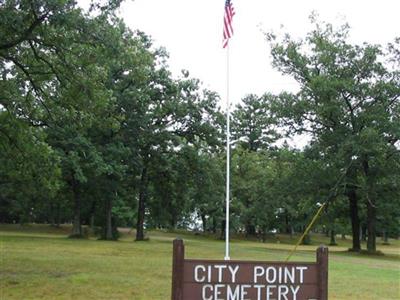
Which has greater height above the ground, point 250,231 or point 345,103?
point 345,103

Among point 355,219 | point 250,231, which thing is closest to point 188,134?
point 355,219

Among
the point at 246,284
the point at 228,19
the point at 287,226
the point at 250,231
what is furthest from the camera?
the point at 250,231

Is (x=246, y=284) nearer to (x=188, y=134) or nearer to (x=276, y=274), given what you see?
(x=276, y=274)

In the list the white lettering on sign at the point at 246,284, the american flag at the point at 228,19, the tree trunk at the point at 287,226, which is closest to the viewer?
the white lettering on sign at the point at 246,284

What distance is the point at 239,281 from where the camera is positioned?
274 inches

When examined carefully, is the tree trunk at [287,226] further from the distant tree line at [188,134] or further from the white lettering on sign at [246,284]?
the white lettering on sign at [246,284]

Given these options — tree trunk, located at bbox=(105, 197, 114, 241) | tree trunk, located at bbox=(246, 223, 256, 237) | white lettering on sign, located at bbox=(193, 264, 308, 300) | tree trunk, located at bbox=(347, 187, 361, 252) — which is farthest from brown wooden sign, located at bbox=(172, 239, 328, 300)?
tree trunk, located at bbox=(246, 223, 256, 237)

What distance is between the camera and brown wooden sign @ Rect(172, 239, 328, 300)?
692cm

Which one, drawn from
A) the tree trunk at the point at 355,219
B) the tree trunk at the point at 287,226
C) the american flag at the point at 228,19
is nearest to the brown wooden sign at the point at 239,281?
the american flag at the point at 228,19

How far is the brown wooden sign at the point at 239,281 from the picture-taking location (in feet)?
22.7

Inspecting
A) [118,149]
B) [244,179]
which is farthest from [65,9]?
[244,179]

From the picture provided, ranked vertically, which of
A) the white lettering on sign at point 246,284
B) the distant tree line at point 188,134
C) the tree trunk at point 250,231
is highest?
the distant tree line at point 188,134

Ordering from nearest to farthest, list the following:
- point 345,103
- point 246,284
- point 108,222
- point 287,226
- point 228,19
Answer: point 246,284, point 228,19, point 345,103, point 108,222, point 287,226

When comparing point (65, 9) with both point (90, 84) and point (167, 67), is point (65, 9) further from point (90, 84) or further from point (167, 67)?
point (167, 67)
